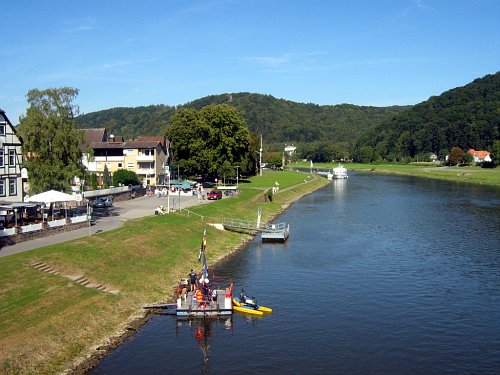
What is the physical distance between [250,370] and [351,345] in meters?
6.31

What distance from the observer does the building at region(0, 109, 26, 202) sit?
178 feet

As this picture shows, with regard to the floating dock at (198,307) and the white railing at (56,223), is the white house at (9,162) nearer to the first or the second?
the white railing at (56,223)

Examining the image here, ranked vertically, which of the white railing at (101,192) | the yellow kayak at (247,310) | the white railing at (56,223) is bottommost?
the yellow kayak at (247,310)

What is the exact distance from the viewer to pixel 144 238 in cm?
4856

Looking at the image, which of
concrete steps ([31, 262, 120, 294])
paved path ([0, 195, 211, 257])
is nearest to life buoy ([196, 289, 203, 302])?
concrete steps ([31, 262, 120, 294])

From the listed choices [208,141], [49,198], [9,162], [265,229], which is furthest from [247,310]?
[208,141]

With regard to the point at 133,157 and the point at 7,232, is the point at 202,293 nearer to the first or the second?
the point at 7,232

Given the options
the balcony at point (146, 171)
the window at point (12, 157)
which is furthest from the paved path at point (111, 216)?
the balcony at point (146, 171)

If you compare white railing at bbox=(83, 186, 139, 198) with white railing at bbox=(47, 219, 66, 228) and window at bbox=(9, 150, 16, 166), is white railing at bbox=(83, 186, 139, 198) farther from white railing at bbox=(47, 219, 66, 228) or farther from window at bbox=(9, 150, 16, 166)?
white railing at bbox=(47, 219, 66, 228)

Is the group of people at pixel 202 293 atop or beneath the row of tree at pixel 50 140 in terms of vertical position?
beneath

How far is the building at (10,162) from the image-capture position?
5422 centimetres

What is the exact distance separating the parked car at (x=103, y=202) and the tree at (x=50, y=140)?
11.3 m

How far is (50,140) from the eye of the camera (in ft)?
177

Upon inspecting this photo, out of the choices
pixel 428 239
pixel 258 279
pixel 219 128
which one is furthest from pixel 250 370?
pixel 219 128
